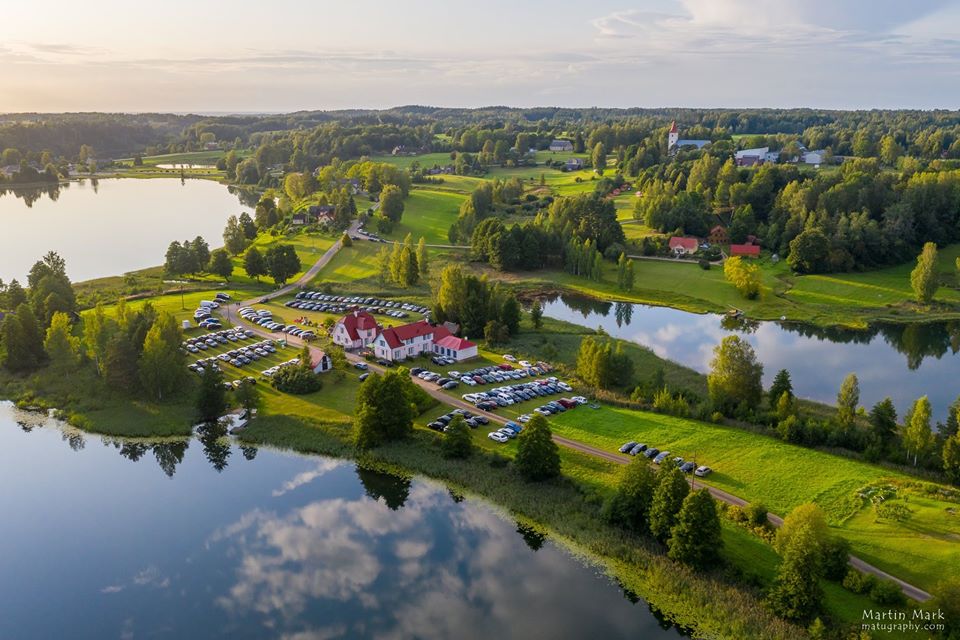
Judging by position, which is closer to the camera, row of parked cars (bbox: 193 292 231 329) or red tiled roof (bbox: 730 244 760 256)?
row of parked cars (bbox: 193 292 231 329)

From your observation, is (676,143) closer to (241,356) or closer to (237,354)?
(237,354)

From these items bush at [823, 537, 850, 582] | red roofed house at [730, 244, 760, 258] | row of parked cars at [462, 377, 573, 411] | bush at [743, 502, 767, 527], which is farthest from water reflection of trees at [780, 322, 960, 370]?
bush at [823, 537, 850, 582]

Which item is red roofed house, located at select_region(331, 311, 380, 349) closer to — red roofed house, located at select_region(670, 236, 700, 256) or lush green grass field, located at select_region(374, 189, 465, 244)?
lush green grass field, located at select_region(374, 189, 465, 244)

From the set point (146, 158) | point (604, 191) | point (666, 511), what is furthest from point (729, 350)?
point (146, 158)

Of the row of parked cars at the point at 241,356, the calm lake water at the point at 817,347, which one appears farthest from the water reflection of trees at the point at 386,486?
the calm lake water at the point at 817,347

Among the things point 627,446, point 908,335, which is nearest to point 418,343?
point 627,446

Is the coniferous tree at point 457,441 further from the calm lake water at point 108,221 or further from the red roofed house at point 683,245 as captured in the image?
the calm lake water at point 108,221
